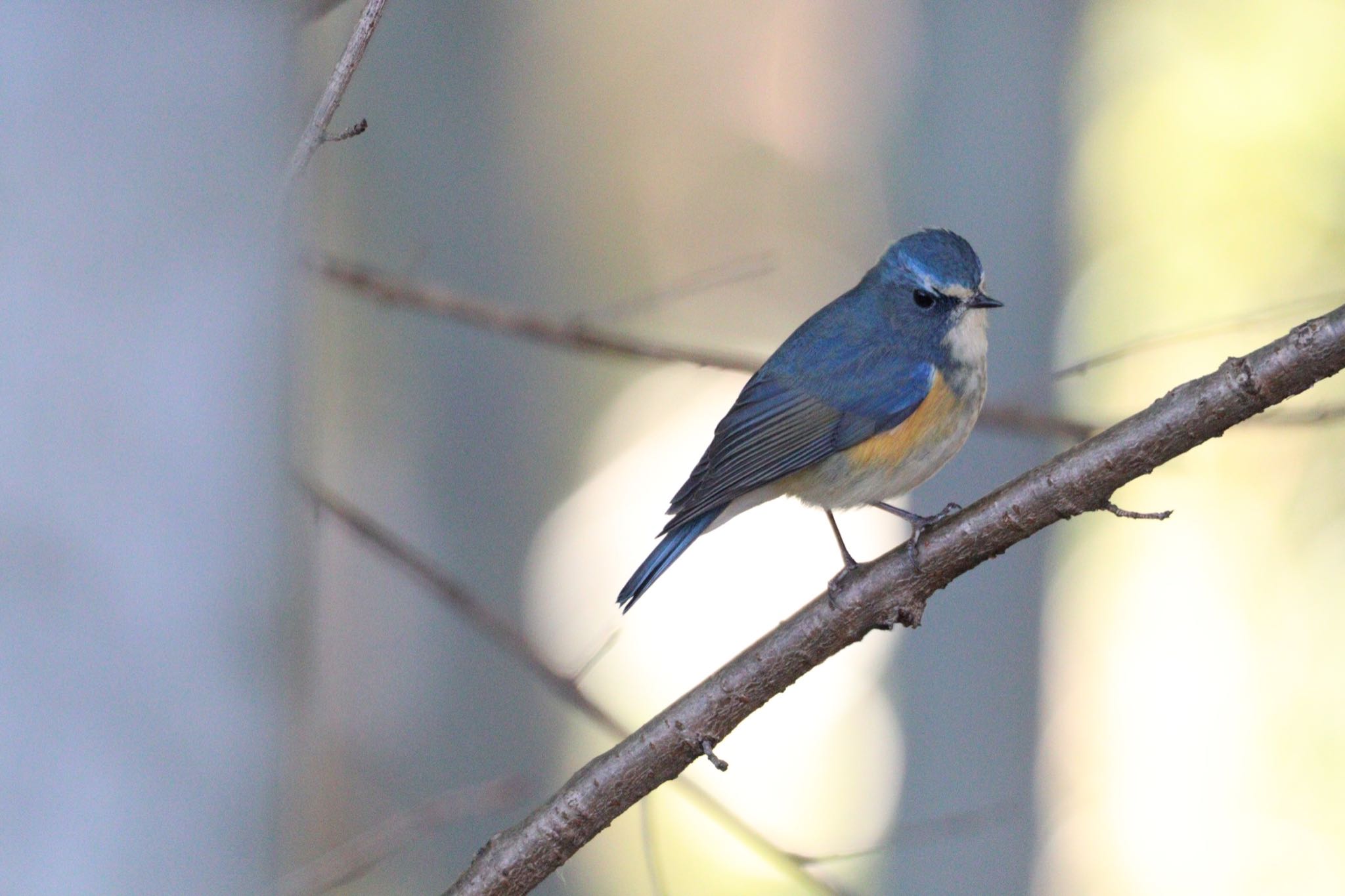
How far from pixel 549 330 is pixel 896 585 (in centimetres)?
119

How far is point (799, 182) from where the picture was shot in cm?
652

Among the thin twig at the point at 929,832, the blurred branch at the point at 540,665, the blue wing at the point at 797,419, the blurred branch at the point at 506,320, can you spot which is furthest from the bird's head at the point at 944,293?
the blurred branch at the point at 540,665

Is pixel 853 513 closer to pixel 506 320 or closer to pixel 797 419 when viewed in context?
pixel 797 419

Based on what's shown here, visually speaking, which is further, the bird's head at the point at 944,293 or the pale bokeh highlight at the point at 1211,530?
the pale bokeh highlight at the point at 1211,530

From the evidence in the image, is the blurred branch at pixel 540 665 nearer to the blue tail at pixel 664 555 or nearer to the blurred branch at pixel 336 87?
the blue tail at pixel 664 555

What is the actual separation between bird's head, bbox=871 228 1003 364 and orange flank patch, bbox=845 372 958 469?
0.34 ft

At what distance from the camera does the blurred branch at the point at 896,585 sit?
5.41ft

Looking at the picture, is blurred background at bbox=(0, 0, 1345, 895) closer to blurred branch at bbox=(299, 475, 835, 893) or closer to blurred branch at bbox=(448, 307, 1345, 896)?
blurred branch at bbox=(299, 475, 835, 893)

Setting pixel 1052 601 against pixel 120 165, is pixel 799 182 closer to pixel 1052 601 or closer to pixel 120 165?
pixel 1052 601

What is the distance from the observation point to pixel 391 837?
2246 mm

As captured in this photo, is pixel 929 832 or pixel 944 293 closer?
pixel 929 832

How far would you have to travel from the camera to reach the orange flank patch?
2713 mm

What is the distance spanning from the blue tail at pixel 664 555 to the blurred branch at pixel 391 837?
0.41 m

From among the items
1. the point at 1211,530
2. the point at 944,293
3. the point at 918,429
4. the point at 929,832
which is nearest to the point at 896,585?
the point at 929,832
